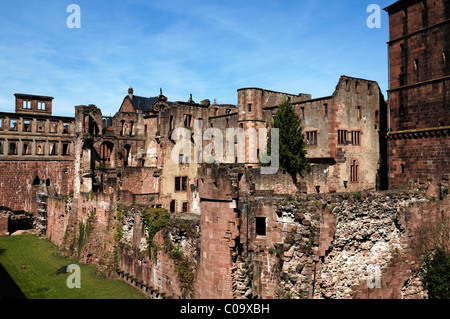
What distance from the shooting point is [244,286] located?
1490 cm

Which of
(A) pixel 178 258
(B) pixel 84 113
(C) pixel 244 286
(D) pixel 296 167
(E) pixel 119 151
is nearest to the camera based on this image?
(C) pixel 244 286

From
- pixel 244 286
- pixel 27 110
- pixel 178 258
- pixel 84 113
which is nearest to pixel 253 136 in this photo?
pixel 84 113

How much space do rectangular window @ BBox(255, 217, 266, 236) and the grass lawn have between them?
8.72 meters

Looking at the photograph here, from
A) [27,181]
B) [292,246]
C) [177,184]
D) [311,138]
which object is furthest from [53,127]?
[292,246]

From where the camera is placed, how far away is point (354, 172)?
3409 cm

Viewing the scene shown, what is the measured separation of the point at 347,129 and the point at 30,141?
112 ft

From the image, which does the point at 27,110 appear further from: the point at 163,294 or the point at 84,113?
the point at 163,294

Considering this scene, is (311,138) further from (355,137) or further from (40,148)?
(40,148)

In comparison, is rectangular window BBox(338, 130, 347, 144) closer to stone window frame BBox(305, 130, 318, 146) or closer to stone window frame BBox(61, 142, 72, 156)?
stone window frame BBox(305, 130, 318, 146)

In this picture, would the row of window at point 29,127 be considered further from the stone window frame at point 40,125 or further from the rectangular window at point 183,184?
the rectangular window at point 183,184

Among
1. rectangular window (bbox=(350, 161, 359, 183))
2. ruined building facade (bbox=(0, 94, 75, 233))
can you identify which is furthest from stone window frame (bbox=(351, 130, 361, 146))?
ruined building facade (bbox=(0, 94, 75, 233))

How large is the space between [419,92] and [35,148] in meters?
39.2

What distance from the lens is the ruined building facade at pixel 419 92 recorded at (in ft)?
84.1

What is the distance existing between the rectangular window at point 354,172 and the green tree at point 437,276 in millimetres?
15029
